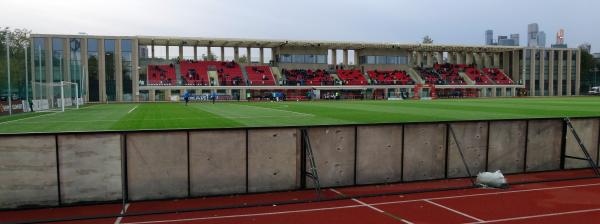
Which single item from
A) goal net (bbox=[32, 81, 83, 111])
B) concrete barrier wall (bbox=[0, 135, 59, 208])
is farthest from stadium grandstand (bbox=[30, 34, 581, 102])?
concrete barrier wall (bbox=[0, 135, 59, 208])

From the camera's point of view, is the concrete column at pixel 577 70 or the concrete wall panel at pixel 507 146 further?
the concrete column at pixel 577 70

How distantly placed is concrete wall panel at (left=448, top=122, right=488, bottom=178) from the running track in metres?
1.62

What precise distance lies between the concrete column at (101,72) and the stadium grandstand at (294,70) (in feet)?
0.48

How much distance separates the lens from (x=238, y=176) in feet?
38.5

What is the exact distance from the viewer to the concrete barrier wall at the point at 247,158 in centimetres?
1049

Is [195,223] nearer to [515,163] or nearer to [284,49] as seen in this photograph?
[515,163]

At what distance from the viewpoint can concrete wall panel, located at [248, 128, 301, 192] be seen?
11.8 m

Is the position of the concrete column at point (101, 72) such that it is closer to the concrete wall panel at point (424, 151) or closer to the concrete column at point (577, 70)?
the concrete wall panel at point (424, 151)

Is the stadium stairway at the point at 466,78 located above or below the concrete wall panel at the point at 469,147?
above

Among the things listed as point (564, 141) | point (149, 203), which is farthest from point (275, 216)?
point (564, 141)

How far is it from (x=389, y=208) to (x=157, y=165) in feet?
17.5

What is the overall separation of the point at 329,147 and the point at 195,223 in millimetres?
4388

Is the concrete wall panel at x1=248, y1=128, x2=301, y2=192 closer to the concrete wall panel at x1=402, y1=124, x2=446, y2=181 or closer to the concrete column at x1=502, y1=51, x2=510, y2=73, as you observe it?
the concrete wall panel at x1=402, y1=124, x2=446, y2=181

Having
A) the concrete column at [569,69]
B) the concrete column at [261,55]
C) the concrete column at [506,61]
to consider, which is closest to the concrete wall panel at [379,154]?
the concrete column at [261,55]
